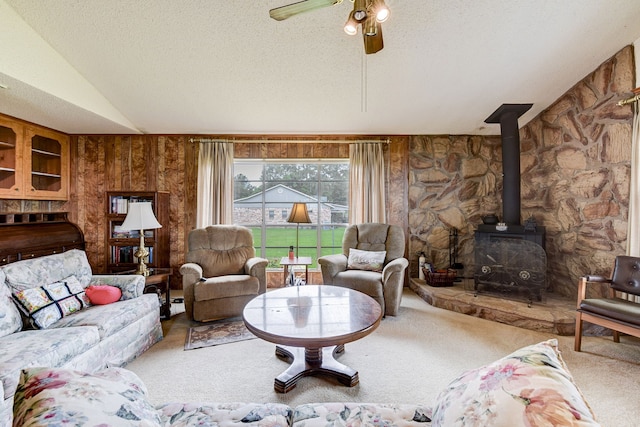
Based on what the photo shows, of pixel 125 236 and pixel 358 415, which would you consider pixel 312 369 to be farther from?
pixel 125 236

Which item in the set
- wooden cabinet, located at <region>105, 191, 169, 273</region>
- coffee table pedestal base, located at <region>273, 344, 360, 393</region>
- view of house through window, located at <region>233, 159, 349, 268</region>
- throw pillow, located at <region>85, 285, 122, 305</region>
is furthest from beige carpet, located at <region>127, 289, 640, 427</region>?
view of house through window, located at <region>233, 159, 349, 268</region>

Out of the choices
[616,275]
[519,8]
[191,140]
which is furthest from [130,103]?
[616,275]

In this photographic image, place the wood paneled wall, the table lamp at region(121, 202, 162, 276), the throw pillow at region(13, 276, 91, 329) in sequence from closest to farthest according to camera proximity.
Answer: the throw pillow at region(13, 276, 91, 329) < the table lamp at region(121, 202, 162, 276) < the wood paneled wall

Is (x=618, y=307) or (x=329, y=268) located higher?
(x=329, y=268)

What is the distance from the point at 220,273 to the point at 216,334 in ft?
2.68

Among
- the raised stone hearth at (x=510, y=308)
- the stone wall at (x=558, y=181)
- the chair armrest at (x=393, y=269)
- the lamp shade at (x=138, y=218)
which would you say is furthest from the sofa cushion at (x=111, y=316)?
the stone wall at (x=558, y=181)

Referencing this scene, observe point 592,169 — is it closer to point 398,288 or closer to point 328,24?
point 398,288

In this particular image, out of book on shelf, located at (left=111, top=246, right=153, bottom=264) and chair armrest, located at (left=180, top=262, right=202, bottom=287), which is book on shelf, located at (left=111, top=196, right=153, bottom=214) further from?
chair armrest, located at (left=180, top=262, right=202, bottom=287)

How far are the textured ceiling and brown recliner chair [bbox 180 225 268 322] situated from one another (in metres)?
1.66

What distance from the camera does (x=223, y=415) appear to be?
1.13m

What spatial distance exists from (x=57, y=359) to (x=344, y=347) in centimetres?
205

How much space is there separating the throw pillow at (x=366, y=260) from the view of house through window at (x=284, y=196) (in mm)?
911

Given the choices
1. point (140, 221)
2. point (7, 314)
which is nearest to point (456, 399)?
point (7, 314)

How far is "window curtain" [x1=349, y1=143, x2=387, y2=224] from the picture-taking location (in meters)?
4.33
